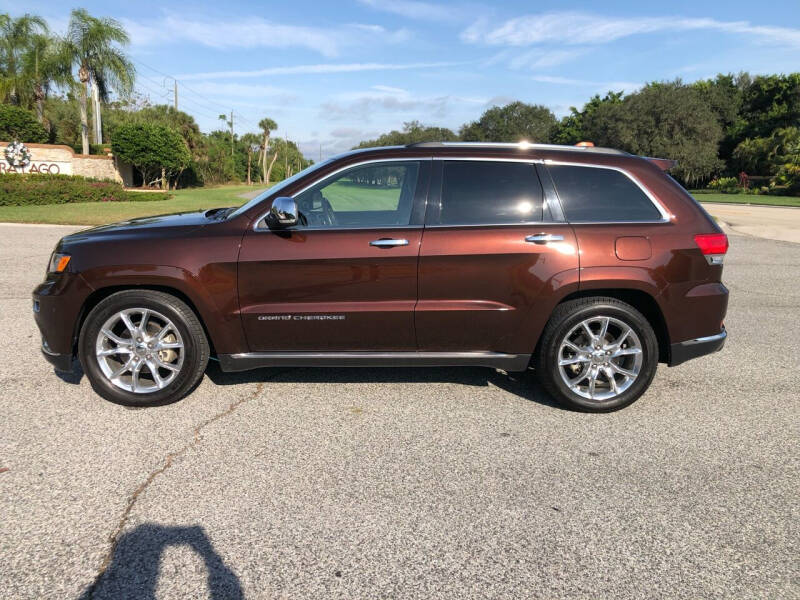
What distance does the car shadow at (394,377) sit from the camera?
4625mm

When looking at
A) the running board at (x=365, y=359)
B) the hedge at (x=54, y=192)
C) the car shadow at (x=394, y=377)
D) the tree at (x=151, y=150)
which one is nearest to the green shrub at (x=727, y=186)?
the hedge at (x=54, y=192)

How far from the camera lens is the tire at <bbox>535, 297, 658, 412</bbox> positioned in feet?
13.2

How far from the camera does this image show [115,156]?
139ft

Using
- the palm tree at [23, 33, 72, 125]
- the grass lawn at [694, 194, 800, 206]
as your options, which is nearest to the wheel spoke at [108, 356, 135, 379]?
the grass lawn at [694, 194, 800, 206]

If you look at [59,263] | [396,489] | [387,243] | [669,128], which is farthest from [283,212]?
[669,128]

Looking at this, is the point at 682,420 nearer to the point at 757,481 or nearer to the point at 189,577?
the point at 757,481

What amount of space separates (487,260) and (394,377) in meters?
1.39

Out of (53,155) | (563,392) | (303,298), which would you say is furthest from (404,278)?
(53,155)

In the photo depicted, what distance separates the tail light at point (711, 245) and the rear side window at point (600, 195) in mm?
325

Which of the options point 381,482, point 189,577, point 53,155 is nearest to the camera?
point 189,577

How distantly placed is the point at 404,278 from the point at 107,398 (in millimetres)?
2269

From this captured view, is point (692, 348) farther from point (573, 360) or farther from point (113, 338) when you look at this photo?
point (113, 338)

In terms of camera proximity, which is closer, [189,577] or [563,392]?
[189,577]

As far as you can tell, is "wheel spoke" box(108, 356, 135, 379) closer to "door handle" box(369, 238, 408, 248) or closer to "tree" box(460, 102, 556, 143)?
"door handle" box(369, 238, 408, 248)
